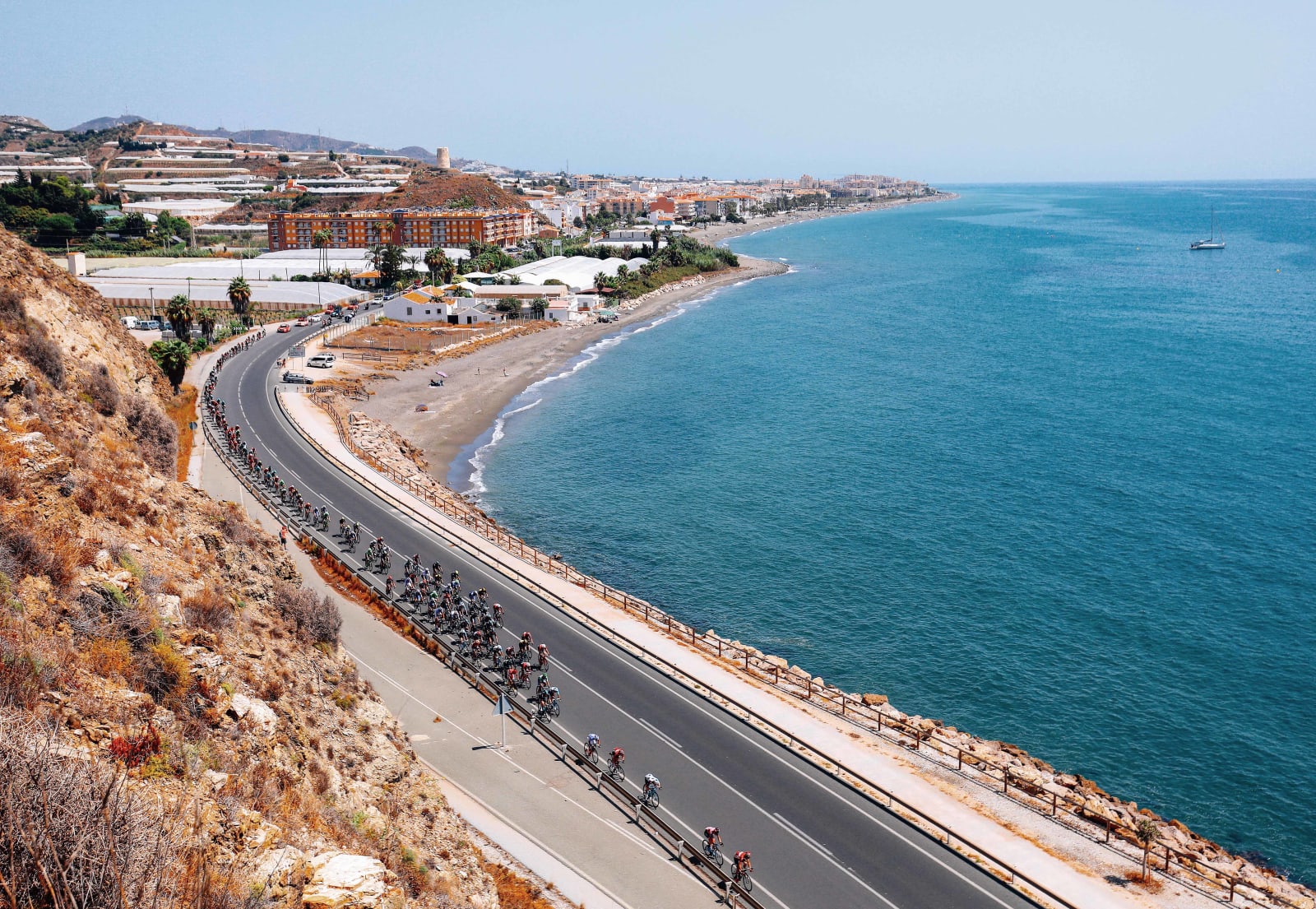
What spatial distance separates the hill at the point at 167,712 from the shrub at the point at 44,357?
0.07 metres

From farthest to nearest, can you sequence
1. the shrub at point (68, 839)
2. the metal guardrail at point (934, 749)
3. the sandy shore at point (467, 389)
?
the sandy shore at point (467, 389) < the metal guardrail at point (934, 749) < the shrub at point (68, 839)

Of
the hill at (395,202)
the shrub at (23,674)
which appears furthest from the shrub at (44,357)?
the hill at (395,202)

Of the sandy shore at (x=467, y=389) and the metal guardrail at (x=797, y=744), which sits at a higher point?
the sandy shore at (x=467, y=389)

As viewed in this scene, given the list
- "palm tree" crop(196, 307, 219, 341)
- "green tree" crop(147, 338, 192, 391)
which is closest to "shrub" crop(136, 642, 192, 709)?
"green tree" crop(147, 338, 192, 391)

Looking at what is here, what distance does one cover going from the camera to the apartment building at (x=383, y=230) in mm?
152625

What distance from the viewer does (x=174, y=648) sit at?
16797 mm

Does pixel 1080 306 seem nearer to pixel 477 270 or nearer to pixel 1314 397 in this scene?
pixel 1314 397

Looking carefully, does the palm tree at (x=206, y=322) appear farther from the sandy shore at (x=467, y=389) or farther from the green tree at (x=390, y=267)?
the green tree at (x=390, y=267)

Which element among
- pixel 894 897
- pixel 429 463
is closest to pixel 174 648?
pixel 894 897

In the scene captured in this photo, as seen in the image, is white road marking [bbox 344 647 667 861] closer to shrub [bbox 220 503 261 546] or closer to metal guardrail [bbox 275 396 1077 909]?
metal guardrail [bbox 275 396 1077 909]

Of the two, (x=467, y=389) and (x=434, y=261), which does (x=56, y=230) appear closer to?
(x=434, y=261)

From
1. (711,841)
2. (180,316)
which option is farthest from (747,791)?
(180,316)

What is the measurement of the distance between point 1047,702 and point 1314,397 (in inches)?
2158

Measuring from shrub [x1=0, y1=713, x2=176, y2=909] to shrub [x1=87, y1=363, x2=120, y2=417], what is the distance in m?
21.4
